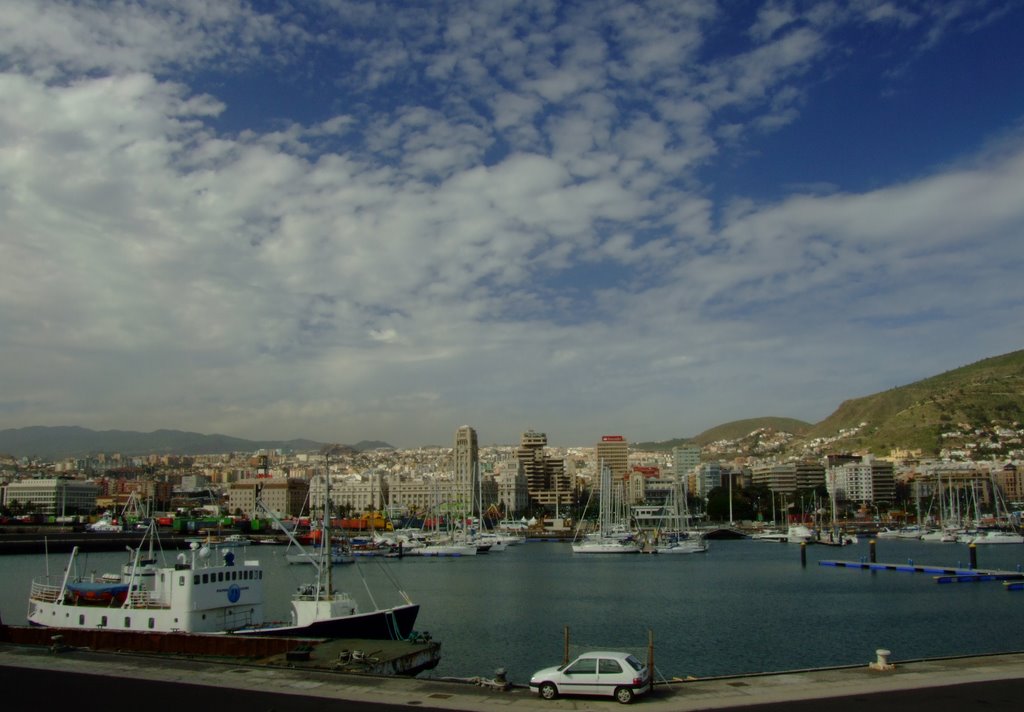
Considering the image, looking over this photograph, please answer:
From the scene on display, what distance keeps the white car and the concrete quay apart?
208 millimetres

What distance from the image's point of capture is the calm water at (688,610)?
3322 cm

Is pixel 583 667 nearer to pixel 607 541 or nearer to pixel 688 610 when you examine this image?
pixel 688 610

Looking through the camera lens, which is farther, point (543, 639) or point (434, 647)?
point (543, 639)

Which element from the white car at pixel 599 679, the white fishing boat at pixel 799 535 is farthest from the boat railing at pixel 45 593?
the white fishing boat at pixel 799 535

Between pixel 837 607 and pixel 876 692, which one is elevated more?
pixel 876 692

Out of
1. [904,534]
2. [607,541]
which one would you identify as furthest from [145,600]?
[904,534]

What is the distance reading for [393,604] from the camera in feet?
169

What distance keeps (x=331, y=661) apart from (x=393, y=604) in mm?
30670

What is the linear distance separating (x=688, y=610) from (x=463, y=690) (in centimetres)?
3260

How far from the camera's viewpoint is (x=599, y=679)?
16078 mm

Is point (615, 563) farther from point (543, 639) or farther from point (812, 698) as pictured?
point (812, 698)

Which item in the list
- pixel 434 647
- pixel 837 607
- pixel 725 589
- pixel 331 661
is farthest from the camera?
pixel 725 589

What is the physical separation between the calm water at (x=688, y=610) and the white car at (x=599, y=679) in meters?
11.6

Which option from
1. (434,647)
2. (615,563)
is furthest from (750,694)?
(615,563)
